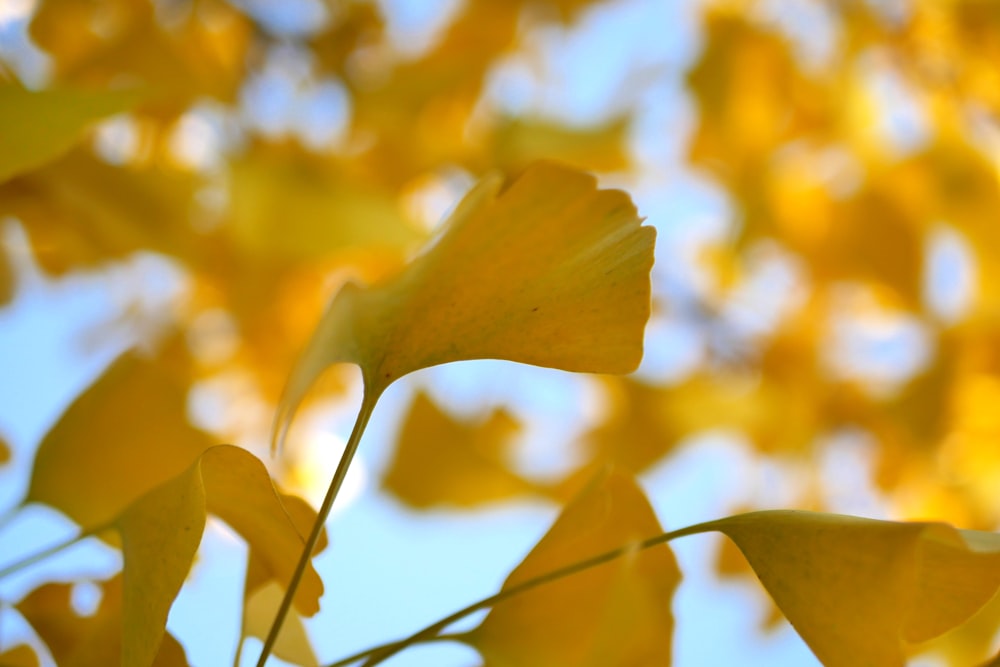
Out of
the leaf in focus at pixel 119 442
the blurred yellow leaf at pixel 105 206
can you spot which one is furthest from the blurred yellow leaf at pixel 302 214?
the leaf in focus at pixel 119 442

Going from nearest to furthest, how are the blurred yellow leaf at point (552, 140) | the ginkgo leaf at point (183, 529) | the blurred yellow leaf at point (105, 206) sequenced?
1. the ginkgo leaf at point (183, 529)
2. the blurred yellow leaf at point (105, 206)
3. the blurred yellow leaf at point (552, 140)

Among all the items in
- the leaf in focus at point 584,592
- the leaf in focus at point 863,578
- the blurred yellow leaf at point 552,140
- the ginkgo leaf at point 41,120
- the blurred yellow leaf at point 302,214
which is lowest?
the leaf in focus at point 863,578

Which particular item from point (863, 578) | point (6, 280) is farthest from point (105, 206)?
point (863, 578)

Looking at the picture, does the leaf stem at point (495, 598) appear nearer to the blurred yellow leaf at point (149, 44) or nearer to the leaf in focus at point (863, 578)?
the leaf in focus at point (863, 578)

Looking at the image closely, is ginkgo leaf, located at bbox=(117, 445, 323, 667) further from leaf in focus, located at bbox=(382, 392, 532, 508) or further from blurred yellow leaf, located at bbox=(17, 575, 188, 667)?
leaf in focus, located at bbox=(382, 392, 532, 508)

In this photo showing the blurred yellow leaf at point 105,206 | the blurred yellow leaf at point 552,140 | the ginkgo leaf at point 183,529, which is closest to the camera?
the ginkgo leaf at point 183,529

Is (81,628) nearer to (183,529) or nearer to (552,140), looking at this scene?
(183,529)
